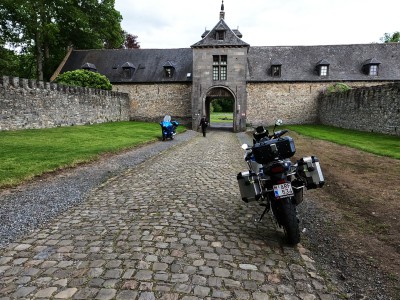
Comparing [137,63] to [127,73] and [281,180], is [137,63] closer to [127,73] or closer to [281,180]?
[127,73]

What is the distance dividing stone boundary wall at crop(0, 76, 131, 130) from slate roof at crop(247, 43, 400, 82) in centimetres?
1639

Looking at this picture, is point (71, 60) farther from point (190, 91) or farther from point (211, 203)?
point (211, 203)

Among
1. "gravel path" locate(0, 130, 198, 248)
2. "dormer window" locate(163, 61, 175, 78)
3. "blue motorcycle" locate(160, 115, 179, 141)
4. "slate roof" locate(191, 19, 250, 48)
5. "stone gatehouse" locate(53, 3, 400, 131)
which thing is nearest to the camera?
"gravel path" locate(0, 130, 198, 248)

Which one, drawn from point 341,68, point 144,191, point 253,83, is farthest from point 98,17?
point 144,191

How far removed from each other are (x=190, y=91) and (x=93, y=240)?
95.6 feet

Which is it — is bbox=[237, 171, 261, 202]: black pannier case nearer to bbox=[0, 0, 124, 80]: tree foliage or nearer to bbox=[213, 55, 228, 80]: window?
bbox=[213, 55, 228, 80]: window

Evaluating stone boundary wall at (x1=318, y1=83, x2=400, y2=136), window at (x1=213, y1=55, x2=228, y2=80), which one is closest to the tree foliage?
window at (x1=213, y1=55, x2=228, y2=80)

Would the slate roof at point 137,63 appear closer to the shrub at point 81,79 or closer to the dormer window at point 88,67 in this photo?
Answer: the dormer window at point 88,67

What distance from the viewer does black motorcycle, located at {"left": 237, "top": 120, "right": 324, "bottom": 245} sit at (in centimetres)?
359

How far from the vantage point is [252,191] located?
390 centimetres

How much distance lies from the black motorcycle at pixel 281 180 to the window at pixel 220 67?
26520 mm

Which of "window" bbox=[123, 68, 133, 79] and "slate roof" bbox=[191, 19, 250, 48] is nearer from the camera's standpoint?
"slate roof" bbox=[191, 19, 250, 48]

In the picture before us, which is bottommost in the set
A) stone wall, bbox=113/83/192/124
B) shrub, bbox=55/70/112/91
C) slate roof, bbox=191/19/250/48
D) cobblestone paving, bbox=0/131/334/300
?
cobblestone paving, bbox=0/131/334/300

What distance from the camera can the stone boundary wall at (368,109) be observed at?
55.3ft
